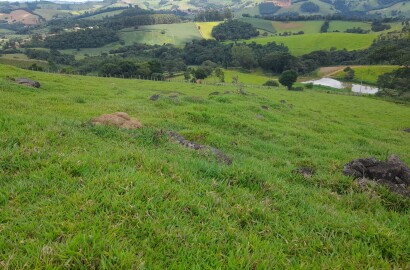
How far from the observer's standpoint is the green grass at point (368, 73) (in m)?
93.4

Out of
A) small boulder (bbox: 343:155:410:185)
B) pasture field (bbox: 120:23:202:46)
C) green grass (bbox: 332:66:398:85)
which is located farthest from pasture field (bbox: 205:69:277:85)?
pasture field (bbox: 120:23:202:46)

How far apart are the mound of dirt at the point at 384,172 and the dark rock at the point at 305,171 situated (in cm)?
94

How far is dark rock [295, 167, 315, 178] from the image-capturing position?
8805mm

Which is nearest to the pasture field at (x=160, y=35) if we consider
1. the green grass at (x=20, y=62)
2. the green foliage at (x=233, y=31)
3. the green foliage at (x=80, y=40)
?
the green foliage at (x=80, y=40)

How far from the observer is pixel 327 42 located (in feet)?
475

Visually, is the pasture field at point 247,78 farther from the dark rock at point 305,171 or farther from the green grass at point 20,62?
the dark rock at point 305,171

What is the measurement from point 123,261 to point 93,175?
256 centimetres

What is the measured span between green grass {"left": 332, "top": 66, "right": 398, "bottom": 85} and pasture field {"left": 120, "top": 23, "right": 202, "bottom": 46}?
95.2 m

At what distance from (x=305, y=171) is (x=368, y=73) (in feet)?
339

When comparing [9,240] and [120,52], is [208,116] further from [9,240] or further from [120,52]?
[120,52]

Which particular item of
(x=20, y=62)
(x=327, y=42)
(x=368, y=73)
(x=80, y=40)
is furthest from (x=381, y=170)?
(x=80, y=40)

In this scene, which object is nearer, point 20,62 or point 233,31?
point 20,62

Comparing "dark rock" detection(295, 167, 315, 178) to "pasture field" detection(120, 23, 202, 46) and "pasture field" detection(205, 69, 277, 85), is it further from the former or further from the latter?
"pasture field" detection(120, 23, 202, 46)

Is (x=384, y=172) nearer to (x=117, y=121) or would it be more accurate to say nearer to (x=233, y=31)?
(x=117, y=121)
